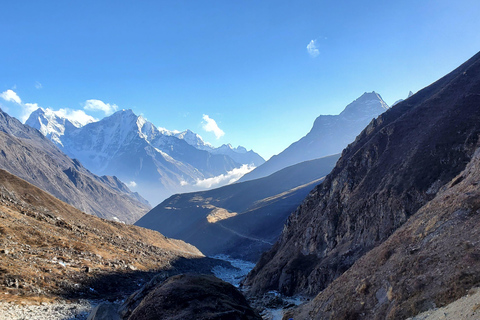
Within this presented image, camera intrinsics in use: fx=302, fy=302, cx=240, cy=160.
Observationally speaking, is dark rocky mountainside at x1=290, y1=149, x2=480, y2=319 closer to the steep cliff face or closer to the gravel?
the steep cliff face

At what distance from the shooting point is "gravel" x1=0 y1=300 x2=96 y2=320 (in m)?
35.1

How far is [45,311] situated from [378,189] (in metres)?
61.1

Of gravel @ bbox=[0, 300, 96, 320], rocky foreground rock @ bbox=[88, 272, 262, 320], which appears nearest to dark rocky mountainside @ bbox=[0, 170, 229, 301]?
gravel @ bbox=[0, 300, 96, 320]

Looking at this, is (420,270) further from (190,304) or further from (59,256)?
(59,256)

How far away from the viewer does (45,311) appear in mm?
38562

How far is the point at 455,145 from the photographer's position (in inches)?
2202

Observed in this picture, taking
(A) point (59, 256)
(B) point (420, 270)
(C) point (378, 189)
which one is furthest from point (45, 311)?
(C) point (378, 189)

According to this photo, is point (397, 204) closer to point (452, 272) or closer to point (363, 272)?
point (363, 272)

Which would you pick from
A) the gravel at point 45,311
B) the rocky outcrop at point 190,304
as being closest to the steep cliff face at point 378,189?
the rocky outcrop at point 190,304

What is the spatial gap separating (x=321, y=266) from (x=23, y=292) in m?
47.8

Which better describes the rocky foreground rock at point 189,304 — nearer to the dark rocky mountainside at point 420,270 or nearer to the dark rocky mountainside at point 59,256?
the dark rocky mountainside at point 420,270

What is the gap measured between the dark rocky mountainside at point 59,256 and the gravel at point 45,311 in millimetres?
2365

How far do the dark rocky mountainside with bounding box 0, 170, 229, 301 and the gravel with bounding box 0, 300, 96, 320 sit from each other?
2.36 m

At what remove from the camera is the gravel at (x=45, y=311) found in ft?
115
